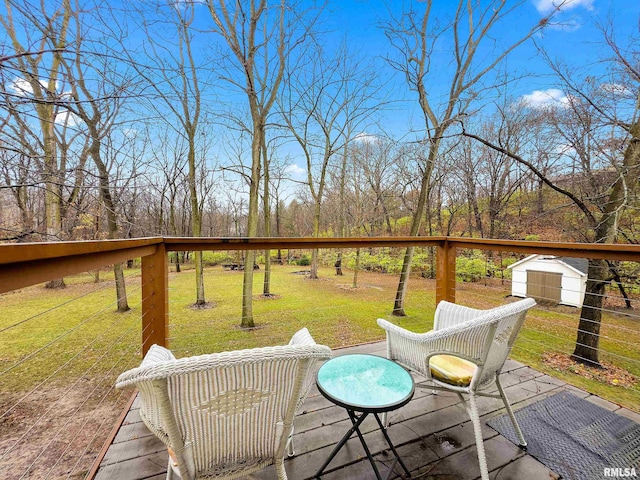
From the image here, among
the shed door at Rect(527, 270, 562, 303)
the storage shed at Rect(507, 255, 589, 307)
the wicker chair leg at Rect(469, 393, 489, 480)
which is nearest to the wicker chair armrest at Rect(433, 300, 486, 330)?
the wicker chair leg at Rect(469, 393, 489, 480)

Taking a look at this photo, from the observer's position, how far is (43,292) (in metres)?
8.43

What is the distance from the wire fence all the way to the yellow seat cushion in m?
0.55

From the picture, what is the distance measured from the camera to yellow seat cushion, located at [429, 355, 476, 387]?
1.53 m

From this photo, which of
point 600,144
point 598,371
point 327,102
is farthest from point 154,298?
point 327,102

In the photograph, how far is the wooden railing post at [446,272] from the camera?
9.41ft

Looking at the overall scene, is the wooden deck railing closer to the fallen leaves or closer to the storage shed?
the fallen leaves

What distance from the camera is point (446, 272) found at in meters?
2.88

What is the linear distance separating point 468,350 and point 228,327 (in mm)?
5321

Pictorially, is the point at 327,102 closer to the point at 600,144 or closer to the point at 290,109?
the point at 290,109

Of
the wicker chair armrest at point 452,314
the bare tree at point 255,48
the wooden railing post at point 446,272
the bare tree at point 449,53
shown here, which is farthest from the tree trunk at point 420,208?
the wicker chair armrest at point 452,314

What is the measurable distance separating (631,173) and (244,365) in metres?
5.68

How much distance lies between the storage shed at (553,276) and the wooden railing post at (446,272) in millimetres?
6438

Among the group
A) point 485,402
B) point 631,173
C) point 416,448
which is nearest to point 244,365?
point 416,448

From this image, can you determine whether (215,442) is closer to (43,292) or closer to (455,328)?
(455,328)
